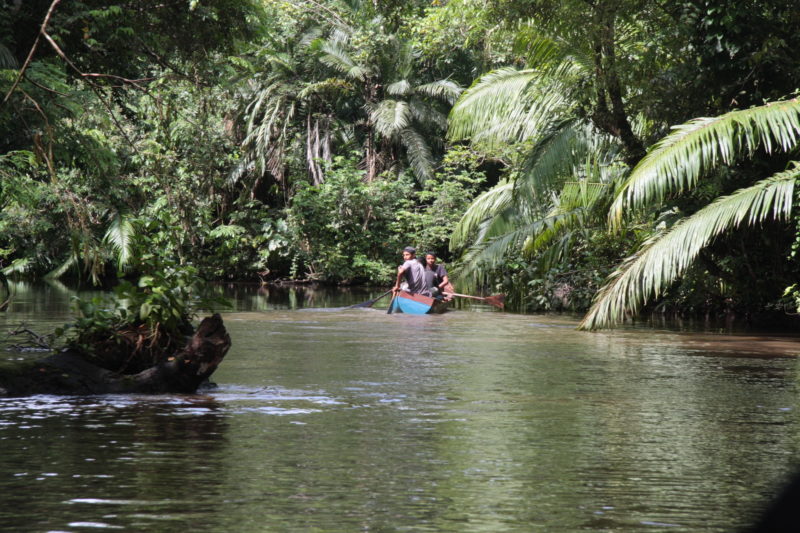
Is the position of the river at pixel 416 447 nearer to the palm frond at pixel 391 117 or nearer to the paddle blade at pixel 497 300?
the paddle blade at pixel 497 300

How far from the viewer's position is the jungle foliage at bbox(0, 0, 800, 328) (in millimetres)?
13273

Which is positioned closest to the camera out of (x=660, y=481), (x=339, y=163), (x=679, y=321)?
(x=660, y=481)

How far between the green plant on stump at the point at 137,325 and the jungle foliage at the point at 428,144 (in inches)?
14.2

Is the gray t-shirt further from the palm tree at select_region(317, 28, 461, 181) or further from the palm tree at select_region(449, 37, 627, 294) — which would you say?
the palm tree at select_region(317, 28, 461, 181)

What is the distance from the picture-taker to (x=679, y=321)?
64.6ft

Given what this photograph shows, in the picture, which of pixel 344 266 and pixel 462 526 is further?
pixel 344 266

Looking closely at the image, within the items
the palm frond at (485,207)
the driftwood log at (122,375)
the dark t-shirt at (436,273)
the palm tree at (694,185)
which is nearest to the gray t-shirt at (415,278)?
the dark t-shirt at (436,273)

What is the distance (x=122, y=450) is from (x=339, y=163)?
2810 cm

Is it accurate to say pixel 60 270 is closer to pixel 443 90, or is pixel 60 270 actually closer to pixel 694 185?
pixel 443 90

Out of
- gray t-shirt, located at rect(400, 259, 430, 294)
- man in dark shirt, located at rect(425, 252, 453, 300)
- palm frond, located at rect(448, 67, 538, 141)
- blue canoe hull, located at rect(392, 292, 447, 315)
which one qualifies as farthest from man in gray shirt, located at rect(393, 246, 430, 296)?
palm frond, located at rect(448, 67, 538, 141)

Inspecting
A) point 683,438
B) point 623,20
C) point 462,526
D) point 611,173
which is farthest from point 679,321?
point 462,526

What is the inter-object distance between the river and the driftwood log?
0.14 meters

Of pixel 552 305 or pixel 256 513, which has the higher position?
pixel 552 305

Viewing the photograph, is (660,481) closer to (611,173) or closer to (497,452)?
(497,452)
